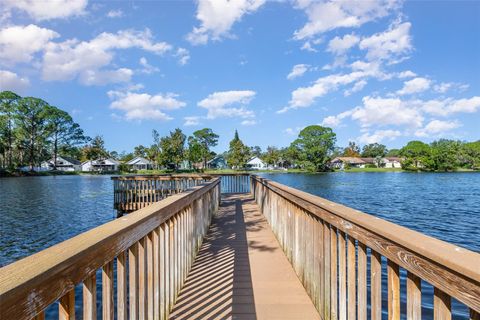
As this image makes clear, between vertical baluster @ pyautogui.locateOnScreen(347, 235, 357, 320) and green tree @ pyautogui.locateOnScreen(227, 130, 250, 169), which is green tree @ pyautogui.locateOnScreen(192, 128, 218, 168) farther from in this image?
vertical baluster @ pyautogui.locateOnScreen(347, 235, 357, 320)

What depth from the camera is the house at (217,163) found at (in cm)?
7175

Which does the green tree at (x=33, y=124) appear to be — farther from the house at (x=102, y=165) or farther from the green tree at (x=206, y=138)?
the green tree at (x=206, y=138)

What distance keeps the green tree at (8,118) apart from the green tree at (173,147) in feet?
85.4

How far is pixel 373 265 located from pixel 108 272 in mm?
1251

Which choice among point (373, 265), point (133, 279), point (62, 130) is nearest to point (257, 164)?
point (62, 130)

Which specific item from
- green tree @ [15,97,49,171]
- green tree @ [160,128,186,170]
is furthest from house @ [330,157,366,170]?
green tree @ [15,97,49,171]

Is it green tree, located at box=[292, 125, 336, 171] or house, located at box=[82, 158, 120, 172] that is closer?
house, located at box=[82, 158, 120, 172]

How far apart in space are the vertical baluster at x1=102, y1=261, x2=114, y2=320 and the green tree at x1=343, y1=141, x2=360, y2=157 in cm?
10282

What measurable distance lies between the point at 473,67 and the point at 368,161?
64.3 m

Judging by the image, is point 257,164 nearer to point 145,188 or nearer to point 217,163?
point 217,163

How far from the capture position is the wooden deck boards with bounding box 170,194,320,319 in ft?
7.67

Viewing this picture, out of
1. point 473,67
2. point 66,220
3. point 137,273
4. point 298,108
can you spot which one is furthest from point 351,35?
point 298,108

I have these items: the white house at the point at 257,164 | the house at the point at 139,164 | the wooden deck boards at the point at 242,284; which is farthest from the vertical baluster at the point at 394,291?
the white house at the point at 257,164

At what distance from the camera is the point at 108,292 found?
122 cm
